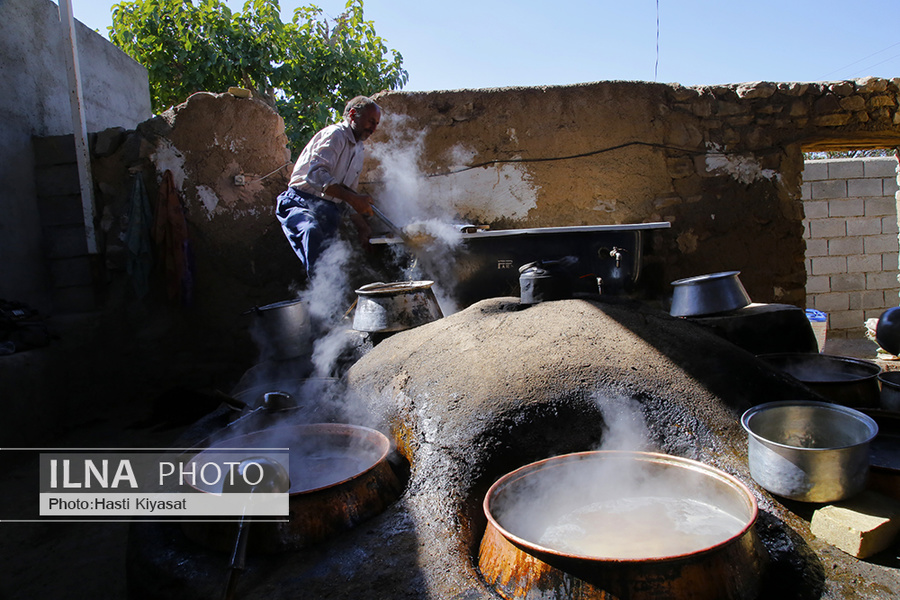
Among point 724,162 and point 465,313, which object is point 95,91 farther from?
point 724,162

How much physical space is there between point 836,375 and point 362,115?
3.66 meters

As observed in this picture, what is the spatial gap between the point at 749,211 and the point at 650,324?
3.37 metres

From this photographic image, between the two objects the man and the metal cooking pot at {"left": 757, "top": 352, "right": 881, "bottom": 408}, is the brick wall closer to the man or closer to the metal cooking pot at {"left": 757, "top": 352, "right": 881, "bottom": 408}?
the metal cooking pot at {"left": 757, "top": 352, "right": 881, "bottom": 408}

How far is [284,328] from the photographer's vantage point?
372cm

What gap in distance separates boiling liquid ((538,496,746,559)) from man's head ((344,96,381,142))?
11.6ft

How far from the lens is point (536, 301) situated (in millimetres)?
3137

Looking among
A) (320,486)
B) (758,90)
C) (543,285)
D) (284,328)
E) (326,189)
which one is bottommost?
(320,486)

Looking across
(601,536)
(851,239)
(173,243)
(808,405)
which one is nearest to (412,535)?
(601,536)

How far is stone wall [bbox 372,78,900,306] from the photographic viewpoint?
5.16m

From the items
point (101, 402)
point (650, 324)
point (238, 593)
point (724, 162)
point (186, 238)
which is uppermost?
point (724, 162)

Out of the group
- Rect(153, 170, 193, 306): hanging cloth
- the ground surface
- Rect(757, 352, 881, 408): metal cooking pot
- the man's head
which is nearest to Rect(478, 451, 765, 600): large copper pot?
the ground surface

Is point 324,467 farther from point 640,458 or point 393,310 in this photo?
point 393,310

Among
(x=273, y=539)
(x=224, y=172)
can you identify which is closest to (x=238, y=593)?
(x=273, y=539)

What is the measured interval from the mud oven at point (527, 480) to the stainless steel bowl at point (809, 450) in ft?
0.35
